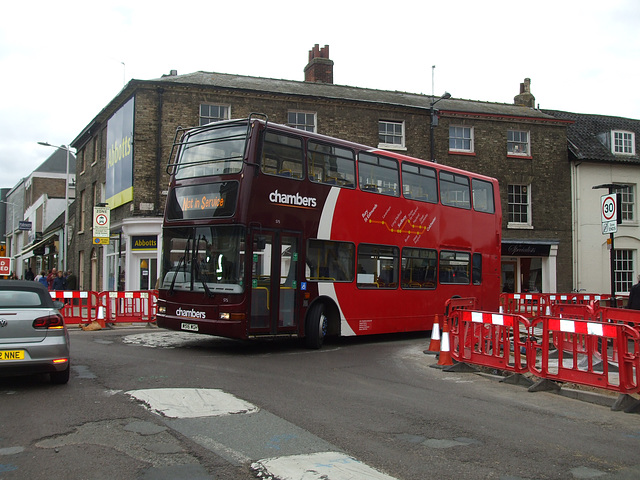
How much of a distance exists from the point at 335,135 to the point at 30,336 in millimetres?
19535

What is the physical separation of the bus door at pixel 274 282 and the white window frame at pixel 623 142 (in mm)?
23801

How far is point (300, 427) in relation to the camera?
6.06 metres

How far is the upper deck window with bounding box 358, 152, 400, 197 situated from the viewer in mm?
13703

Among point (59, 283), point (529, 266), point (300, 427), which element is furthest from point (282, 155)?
point (529, 266)

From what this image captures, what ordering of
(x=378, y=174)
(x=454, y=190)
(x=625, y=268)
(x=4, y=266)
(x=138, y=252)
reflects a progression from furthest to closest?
(x=625, y=268), (x=138, y=252), (x=4, y=266), (x=454, y=190), (x=378, y=174)

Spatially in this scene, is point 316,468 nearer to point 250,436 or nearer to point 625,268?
point 250,436

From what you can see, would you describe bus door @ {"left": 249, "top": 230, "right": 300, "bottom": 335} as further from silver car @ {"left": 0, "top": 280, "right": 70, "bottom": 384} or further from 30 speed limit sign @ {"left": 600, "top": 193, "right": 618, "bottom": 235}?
30 speed limit sign @ {"left": 600, "top": 193, "right": 618, "bottom": 235}

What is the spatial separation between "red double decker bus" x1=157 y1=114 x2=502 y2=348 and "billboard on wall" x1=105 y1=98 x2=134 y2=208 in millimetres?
11841

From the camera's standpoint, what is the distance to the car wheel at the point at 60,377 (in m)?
7.90

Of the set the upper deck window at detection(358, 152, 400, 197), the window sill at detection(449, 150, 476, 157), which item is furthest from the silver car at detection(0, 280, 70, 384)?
the window sill at detection(449, 150, 476, 157)

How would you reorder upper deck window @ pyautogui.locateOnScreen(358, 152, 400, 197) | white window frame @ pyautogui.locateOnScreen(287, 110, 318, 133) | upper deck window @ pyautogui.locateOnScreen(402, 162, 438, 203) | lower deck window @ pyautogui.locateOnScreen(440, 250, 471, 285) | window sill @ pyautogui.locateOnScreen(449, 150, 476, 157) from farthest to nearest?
window sill @ pyautogui.locateOnScreen(449, 150, 476, 157) < white window frame @ pyautogui.locateOnScreen(287, 110, 318, 133) < lower deck window @ pyautogui.locateOnScreen(440, 250, 471, 285) < upper deck window @ pyautogui.locateOnScreen(402, 162, 438, 203) < upper deck window @ pyautogui.locateOnScreen(358, 152, 400, 197)

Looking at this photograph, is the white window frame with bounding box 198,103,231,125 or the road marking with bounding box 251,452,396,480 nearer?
the road marking with bounding box 251,452,396,480

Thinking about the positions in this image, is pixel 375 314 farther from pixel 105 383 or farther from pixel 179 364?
pixel 105 383

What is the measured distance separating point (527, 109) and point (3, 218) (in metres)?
82.4
